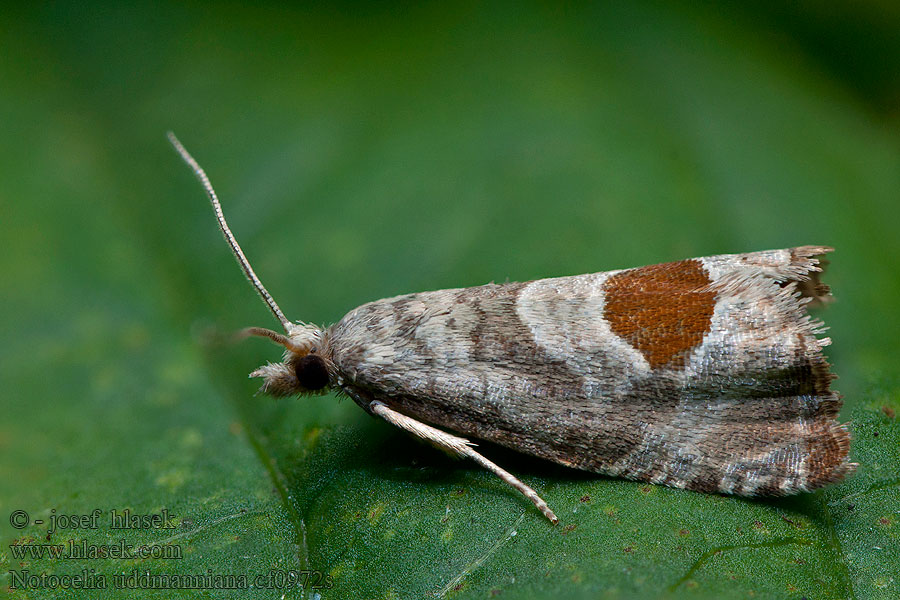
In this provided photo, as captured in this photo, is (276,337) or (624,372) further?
(276,337)

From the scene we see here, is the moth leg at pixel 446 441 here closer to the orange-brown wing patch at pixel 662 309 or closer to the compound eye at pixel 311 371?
the compound eye at pixel 311 371

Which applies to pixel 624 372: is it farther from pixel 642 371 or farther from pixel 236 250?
pixel 236 250

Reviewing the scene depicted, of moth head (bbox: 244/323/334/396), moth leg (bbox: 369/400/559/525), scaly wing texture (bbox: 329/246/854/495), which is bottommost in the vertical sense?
moth leg (bbox: 369/400/559/525)

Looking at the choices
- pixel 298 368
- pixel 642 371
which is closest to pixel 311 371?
pixel 298 368

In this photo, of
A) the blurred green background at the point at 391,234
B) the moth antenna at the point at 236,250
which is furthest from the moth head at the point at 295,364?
the blurred green background at the point at 391,234

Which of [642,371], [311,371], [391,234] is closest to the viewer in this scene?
[642,371]

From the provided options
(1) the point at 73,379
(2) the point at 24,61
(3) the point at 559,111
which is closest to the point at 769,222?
(3) the point at 559,111

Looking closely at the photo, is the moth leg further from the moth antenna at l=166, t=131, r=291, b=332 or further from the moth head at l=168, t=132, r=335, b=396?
the moth antenna at l=166, t=131, r=291, b=332

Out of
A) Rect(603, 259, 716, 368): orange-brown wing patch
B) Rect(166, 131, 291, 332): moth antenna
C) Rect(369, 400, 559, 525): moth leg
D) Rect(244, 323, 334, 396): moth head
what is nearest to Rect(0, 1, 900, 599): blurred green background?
Rect(369, 400, 559, 525): moth leg
